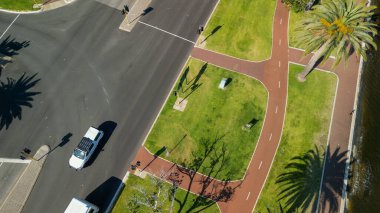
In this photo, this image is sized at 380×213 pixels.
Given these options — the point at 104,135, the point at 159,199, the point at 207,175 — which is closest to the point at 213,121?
the point at 207,175

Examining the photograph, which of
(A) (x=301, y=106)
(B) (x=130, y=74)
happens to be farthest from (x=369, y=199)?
(B) (x=130, y=74)

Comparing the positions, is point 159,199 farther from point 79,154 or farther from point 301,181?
point 301,181

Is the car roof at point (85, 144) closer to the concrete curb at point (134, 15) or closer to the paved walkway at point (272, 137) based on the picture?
the paved walkway at point (272, 137)

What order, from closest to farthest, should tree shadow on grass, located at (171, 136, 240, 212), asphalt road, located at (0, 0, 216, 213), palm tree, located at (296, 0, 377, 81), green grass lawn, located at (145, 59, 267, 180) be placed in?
palm tree, located at (296, 0, 377, 81)
tree shadow on grass, located at (171, 136, 240, 212)
asphalt road, located at (0, 0, 216, 213)
green grass lawn, located at (145, 59, 267, 180)

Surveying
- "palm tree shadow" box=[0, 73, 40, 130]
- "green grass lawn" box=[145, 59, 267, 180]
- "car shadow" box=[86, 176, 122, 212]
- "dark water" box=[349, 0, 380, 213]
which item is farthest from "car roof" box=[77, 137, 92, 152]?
"dark water" box=[349, 0, 380, 213]

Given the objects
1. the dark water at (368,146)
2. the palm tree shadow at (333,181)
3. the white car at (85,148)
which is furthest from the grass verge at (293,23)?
the white car at (85,148)

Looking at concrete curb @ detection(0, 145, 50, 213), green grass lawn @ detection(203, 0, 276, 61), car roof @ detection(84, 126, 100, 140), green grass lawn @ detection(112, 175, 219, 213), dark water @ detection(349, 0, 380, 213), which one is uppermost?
green grass lawn @ detection(203, 0, 276, 61)

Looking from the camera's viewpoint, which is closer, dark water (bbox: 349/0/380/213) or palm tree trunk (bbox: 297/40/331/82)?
dark water (bbox: 349/0/380/213)

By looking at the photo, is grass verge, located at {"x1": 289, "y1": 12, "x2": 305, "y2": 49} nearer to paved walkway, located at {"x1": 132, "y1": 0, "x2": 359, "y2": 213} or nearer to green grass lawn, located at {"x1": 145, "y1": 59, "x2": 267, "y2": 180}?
paved walkway, located at {"x1": 132, "y1": 0, "x2": 359, "y2": 213}
